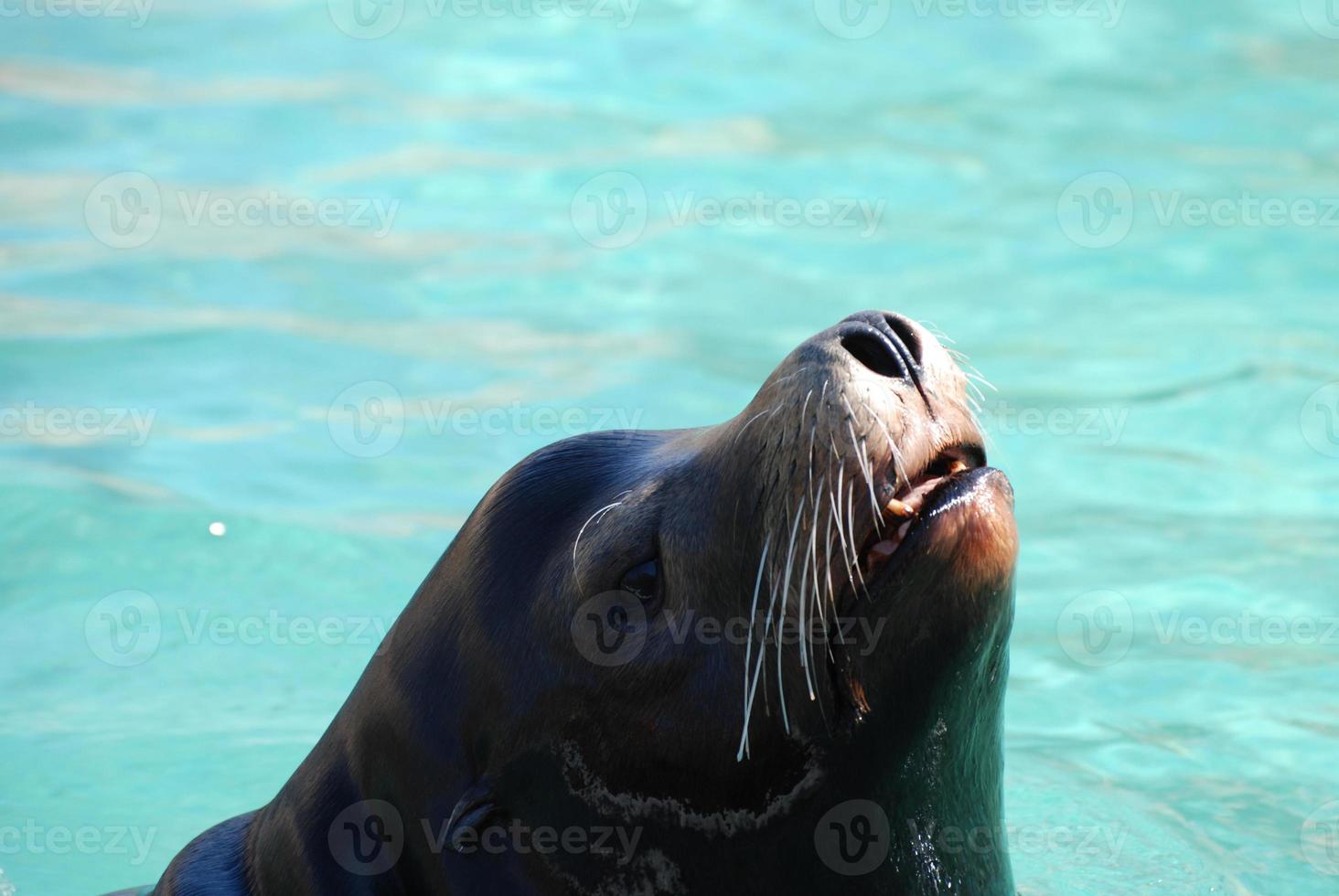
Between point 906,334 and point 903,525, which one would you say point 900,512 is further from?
point 906,334

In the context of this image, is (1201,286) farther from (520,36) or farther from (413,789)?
(413,789)

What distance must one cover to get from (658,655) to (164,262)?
8698mm

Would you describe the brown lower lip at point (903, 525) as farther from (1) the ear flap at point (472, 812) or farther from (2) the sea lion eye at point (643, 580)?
(1) the ear flap at point (472, 812)

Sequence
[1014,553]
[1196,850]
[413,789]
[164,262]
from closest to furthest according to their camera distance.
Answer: [1014,553] → [413,789] → [1196,850] → [164,262]

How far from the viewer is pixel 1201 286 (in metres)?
10.5

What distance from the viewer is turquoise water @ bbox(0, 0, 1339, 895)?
6438mm

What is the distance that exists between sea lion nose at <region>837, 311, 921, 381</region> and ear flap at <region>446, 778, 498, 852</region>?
113cm

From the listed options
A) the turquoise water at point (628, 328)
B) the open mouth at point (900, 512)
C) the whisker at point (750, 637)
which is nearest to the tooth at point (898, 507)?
the open mouth at point (900, 512)

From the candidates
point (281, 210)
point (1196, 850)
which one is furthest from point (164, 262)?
point (1196, 850)

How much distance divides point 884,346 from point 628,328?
723 centimetres

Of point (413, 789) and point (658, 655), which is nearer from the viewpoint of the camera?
point (658, 655)

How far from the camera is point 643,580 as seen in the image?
345 centimetres

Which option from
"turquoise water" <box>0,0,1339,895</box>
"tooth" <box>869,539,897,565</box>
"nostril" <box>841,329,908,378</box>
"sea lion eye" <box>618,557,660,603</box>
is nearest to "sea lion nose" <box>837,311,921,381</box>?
"nostril" <box>841,329,908,378</box>

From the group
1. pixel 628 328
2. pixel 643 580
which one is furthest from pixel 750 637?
pixel 628 328
